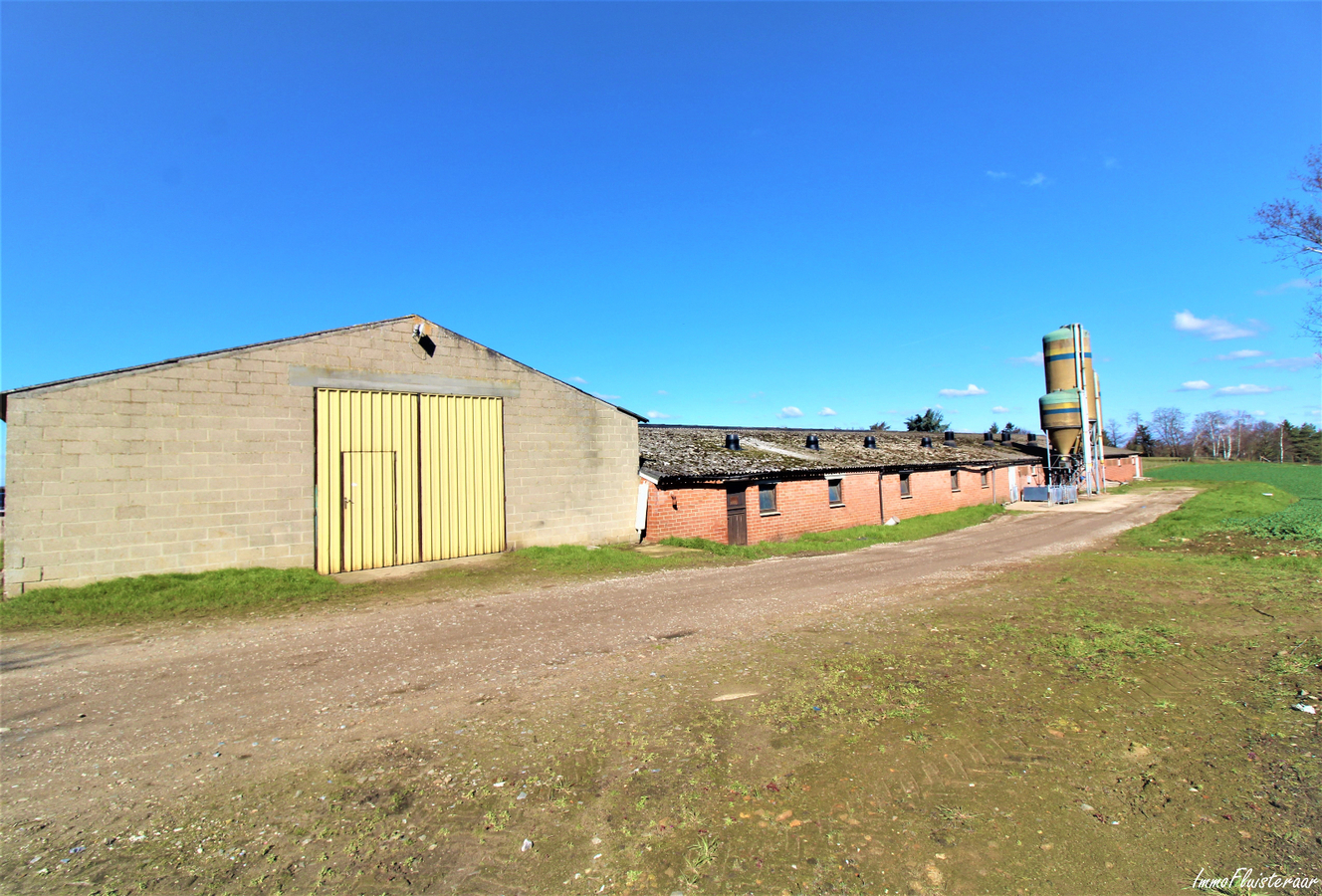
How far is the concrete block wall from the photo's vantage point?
389 inches

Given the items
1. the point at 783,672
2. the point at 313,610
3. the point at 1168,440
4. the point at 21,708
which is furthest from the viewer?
the point at 1168,440

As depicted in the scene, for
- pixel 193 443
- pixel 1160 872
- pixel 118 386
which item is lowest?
pixel 1160 872

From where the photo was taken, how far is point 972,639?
7391 mm

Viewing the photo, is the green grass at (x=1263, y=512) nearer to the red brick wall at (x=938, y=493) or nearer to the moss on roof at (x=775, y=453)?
the red brick wall at (x=938, y=493)

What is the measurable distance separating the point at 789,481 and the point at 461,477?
1101 centimetres

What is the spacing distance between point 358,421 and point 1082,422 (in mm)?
39141

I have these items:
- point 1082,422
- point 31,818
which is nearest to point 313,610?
point 31,818

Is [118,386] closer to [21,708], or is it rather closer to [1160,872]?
[21,708]

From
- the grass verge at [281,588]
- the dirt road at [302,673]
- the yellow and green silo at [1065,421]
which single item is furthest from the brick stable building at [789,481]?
the yellow and green silo at [1065,421]

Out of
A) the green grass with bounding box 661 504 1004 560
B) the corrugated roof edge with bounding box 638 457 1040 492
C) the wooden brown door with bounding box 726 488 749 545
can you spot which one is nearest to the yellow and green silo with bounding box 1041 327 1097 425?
the corrugated roof edge with bounding box 638 457 1040 492

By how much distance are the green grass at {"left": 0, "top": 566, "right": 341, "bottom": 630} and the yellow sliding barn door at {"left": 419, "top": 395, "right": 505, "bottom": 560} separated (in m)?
2.82

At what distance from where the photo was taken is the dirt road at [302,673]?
4.51m

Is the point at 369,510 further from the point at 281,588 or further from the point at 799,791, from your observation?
the point at 799,791

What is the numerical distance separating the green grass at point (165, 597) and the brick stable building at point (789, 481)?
9.05m
